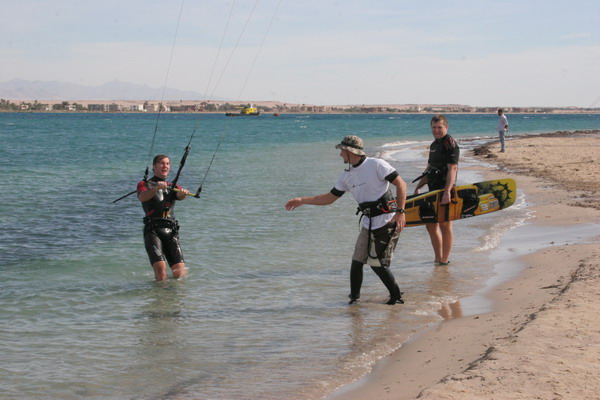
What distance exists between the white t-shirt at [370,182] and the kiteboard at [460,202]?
7.81 ft

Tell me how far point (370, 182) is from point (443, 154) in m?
2.35

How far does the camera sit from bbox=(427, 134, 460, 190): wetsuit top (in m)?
9.30

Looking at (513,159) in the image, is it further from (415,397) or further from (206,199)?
(415,397)

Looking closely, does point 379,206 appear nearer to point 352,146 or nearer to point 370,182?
point 370,182

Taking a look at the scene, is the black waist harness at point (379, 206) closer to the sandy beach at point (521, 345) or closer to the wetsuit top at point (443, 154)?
the sandy beach at point (521, 345)

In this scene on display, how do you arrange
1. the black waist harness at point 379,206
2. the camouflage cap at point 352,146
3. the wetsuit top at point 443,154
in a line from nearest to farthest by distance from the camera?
the camouflage cap at point 352,146 < the black waist harness at point 379,206 < the wetsuit top at point 443,154

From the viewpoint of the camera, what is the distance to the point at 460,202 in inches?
416

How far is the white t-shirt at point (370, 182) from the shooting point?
24.2 feet

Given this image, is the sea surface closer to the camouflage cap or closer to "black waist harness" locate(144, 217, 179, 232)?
"black waist harness" locate(144, 217, 179, 232)

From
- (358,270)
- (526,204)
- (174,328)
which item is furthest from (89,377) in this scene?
(526,204)

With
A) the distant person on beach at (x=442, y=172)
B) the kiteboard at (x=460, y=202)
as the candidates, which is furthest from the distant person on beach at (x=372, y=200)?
the kiteboard at (x=460, y=202)

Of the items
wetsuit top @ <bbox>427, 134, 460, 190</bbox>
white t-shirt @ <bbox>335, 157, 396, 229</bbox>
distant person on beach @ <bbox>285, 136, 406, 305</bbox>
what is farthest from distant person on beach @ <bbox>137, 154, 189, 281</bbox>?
wetsuit top @ <bbox>427, 134, 460, 190</bbox>

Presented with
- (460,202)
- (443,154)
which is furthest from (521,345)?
(460,202)

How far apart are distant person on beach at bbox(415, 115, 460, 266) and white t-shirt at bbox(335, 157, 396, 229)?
1.89 m
